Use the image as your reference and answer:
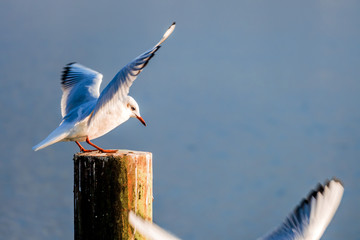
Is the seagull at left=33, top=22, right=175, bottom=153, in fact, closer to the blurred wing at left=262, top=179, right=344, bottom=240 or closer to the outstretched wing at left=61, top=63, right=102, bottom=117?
the outstretched wing at left=61, top=63, right=102, bottom=117

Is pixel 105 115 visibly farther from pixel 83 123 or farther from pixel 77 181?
pixel 77 181

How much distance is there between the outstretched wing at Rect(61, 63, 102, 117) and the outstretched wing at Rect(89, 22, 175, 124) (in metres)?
0.54

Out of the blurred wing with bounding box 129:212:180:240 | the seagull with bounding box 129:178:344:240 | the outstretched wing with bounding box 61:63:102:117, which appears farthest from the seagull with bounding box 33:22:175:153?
the seagull with bounding box 129:178:344:240

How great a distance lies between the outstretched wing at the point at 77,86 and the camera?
328 cm

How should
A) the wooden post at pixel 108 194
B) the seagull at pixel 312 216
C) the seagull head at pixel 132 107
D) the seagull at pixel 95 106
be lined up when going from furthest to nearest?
1. the seagull head at pixel 132 107
2. the seagull at pixel 95 106
3. the seagull at pixel 312 216
4. the wooden post at pixel 108 194

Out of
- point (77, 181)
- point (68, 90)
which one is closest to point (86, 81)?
point (68, 90)

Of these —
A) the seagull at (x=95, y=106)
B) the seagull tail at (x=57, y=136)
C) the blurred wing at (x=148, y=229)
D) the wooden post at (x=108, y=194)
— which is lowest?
the blurred wing at (x=148, y=229)

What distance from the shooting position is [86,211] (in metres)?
2.07

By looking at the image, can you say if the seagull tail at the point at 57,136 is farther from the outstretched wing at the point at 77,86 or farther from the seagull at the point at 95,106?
the outstretched wing at the point at 77,86

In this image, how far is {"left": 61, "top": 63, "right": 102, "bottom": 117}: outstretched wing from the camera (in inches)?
129

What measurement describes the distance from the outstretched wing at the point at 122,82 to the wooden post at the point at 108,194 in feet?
1.93

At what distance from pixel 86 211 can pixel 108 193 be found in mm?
133

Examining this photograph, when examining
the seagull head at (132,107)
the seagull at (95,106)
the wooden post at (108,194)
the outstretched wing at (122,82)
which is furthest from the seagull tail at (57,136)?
Result: the wooden post at (108,194)

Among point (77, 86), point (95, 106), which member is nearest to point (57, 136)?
point (95, 106)
